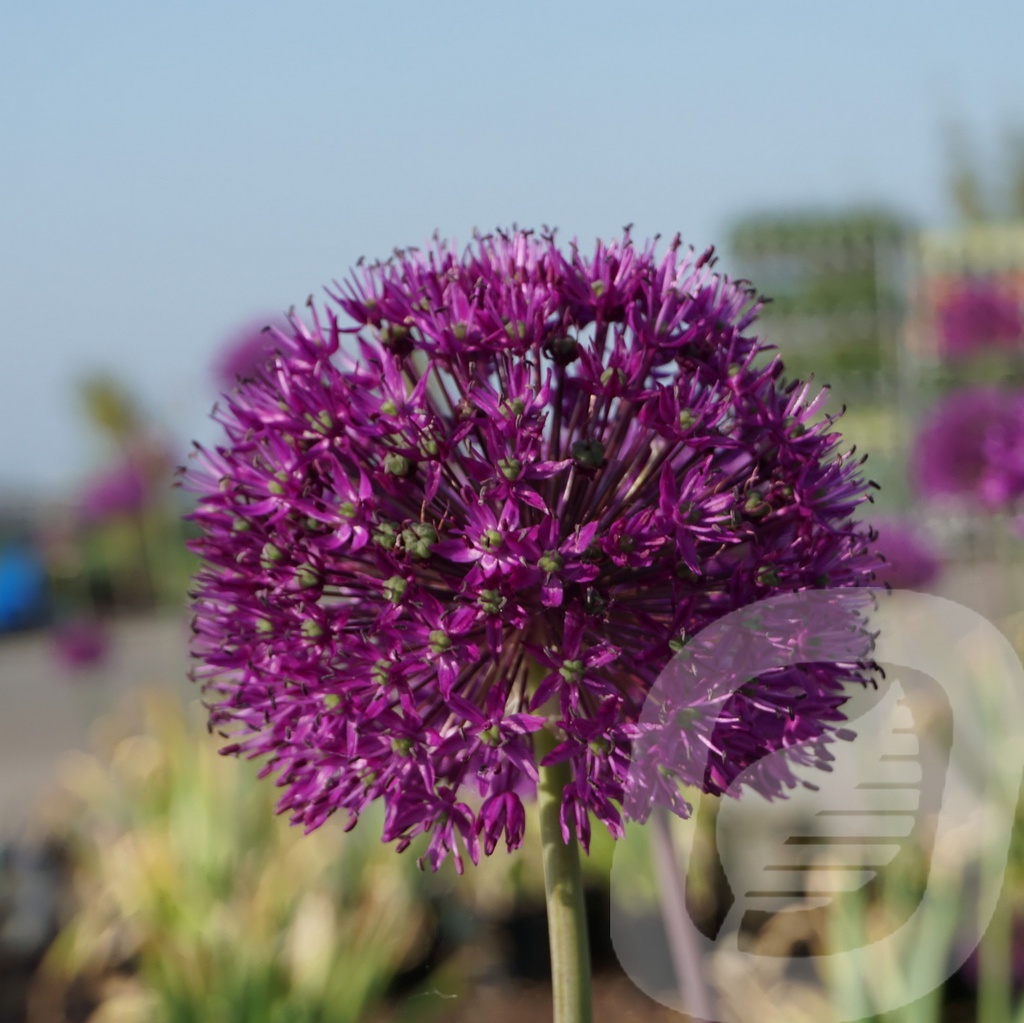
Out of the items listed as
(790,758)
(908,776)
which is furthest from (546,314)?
(908,776)

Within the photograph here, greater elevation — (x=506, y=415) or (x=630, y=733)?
(x=506, y=415)

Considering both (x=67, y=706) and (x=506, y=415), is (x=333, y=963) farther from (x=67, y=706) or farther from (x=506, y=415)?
(x=67, y=706)

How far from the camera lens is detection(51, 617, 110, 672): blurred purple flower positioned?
683 cm

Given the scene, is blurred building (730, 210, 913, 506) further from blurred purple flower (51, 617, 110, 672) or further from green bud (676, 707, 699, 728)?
green bud (676, 707, 699, 728)

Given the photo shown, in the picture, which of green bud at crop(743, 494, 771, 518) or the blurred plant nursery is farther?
the blurred plant nursery

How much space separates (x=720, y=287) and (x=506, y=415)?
40 cm

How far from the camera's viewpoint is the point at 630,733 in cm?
137

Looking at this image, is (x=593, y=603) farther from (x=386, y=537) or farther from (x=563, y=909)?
(x=563, y=909)

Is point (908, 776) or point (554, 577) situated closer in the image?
point (554, 577)

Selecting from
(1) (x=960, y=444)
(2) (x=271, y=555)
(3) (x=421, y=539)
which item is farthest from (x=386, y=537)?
(1) (x=960, y=444)

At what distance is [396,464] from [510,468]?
139 mm

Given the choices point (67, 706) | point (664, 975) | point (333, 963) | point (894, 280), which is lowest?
point (67, 706)

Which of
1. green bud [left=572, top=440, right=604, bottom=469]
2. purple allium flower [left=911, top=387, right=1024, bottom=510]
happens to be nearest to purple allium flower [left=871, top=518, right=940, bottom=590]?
purple allium flower [left=911, top=387, right=1024, bottom=510]
